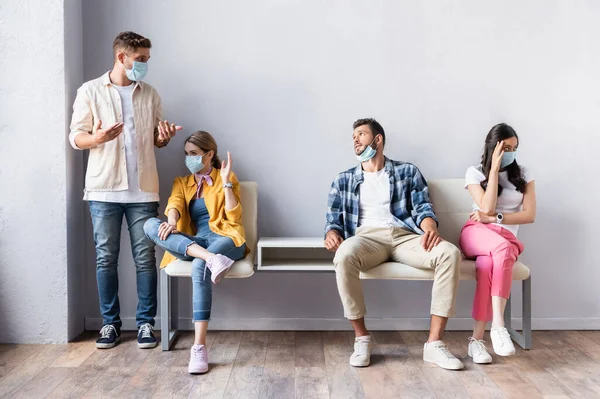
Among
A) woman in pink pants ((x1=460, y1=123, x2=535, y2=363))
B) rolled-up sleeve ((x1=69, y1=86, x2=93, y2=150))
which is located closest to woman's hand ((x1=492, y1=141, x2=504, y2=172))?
woman in pink pants ((x1=460, y1=123, x2=535, y2=363))

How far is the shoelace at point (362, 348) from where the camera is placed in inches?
102

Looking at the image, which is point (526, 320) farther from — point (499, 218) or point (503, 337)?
point (499, 218)

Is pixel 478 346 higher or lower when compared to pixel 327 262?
lower

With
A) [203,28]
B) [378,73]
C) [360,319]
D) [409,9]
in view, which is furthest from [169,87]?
[360,319]

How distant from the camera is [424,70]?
10.3 ft

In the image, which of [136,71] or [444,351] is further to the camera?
[136,71]

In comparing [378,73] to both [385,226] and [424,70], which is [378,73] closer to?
[424,70]

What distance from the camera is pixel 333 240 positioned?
9.09 ft

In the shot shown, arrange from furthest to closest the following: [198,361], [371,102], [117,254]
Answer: [371,102] < [117,254] < [198,361]

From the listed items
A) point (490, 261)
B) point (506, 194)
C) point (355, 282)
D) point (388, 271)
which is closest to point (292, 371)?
point (355, 282)

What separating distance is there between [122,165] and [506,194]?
6.34 feet

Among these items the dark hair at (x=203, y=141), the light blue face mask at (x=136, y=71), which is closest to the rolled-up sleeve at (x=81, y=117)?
the light blue face mask at (x=136, y=71)

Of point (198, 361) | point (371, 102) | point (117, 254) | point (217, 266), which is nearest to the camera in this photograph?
point (198, 361)

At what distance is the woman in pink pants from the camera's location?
260 cm
